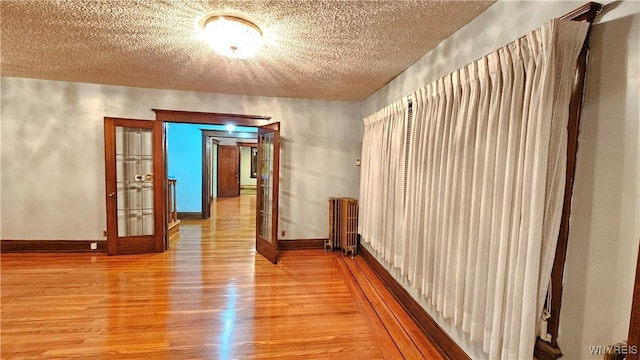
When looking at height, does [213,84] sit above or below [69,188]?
above

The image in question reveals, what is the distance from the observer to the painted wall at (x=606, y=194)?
1.12 metres

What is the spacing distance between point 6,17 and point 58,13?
48cm

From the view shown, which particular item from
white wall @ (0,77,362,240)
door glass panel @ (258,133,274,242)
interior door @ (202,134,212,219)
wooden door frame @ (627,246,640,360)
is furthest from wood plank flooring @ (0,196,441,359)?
interior door @ (202,134,212,219)

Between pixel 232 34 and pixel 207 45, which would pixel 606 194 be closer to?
pixel 232 34

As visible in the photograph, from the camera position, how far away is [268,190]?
4.35 metres

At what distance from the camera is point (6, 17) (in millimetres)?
2162

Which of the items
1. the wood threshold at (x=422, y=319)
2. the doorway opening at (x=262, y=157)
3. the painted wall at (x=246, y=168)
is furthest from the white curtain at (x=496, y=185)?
the painted wall at (x=246, y=168)

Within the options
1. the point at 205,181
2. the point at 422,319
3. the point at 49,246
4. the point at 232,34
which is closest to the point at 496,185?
the point at 422,319

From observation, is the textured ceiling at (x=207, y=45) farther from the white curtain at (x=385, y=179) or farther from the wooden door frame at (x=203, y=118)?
the white curtain at (x=385, y=179)

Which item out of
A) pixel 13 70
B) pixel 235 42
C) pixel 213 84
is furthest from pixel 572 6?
pixel 13 70

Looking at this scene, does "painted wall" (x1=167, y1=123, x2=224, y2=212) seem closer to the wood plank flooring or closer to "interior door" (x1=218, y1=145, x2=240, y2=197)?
the wood plank flooring

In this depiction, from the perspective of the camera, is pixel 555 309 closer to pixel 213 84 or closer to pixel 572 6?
pixel 572 6

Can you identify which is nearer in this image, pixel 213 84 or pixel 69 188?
pixel 213 84

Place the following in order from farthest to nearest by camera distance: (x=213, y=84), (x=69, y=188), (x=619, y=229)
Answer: (x=69, y=188) → (x=213, y=84) → (x=619, y=229)
